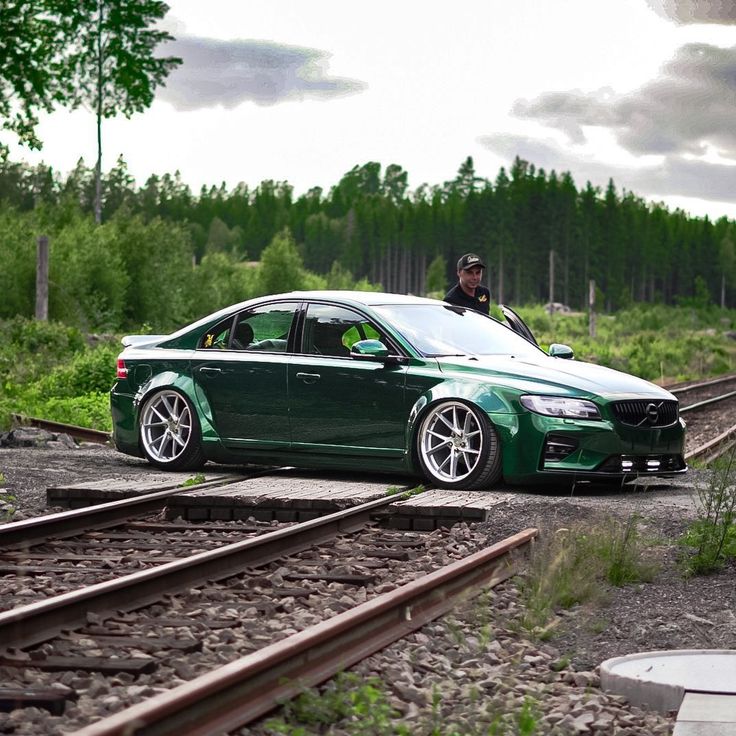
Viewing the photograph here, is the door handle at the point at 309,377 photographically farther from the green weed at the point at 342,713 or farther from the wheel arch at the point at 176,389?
the green weed at the point at 342,713

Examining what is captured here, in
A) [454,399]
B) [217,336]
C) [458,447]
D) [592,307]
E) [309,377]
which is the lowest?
[458,447]

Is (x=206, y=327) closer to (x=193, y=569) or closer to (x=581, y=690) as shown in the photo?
(x=193, y=569)

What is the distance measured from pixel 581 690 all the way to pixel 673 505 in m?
5.02

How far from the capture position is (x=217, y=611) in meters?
6.45

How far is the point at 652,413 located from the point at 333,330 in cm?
266

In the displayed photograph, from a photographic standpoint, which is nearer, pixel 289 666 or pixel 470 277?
pixel 289 666

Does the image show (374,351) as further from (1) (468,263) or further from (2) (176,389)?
(1) (468,263)

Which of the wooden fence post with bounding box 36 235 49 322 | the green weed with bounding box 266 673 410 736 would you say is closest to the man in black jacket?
the green weed with bounding box 266 673 410 736

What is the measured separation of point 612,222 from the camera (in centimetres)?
16425

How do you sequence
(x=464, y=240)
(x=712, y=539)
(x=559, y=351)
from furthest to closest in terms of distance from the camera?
(x=464, y=240)
(x=559, y=351)
(x=712, y=539)

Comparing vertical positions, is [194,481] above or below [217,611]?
above

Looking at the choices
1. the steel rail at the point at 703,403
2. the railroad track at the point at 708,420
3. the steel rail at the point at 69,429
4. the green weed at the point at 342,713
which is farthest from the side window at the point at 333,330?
the steel rail at the point at 703,403

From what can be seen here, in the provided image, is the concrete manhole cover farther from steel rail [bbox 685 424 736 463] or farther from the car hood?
steel rail [bbox 685 424 736 463]

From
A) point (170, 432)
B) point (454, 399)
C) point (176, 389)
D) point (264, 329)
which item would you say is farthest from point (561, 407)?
point (170, 432)
